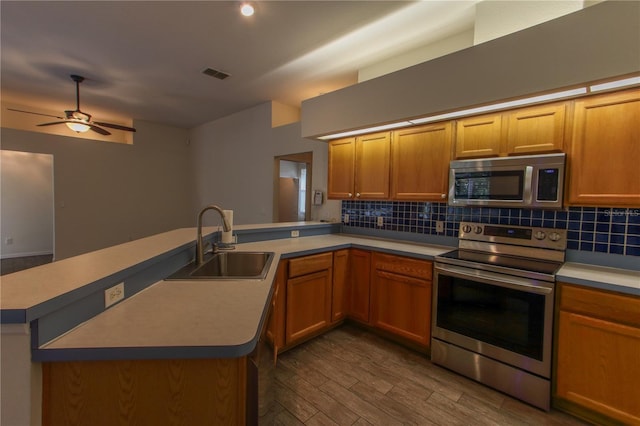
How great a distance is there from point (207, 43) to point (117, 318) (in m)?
2.89

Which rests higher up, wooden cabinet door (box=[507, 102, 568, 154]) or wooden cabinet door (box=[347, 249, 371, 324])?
wooden cabinet door (box=[507, 102, 568, 154])

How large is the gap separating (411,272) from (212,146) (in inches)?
209

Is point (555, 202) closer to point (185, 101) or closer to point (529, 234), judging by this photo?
point (529, 234)

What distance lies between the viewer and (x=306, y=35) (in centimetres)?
273

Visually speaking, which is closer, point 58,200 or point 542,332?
point 542,332

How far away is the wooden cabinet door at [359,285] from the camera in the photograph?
9.21 ft

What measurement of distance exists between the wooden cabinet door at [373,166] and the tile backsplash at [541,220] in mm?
265

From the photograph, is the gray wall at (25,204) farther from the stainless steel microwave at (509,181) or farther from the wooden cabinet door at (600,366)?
the wooden cabinet door at (600,366)

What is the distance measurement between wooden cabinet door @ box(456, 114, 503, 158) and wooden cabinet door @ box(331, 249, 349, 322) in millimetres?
Answer: 1412

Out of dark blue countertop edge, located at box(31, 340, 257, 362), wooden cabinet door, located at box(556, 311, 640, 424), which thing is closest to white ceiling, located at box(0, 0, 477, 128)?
wooden cabinet door, located at box(556, 311, 640, 424)

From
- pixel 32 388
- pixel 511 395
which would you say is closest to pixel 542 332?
pixel 511 395

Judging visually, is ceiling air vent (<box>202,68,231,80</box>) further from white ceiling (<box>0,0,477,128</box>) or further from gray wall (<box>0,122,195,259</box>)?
gray wall (<box>0,122,195,259</box>)

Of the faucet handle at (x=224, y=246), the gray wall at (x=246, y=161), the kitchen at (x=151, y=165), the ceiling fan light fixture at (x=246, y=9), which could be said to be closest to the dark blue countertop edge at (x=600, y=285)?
the faucet handle at (x=224, y=246)

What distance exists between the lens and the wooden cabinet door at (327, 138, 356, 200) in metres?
3.27
